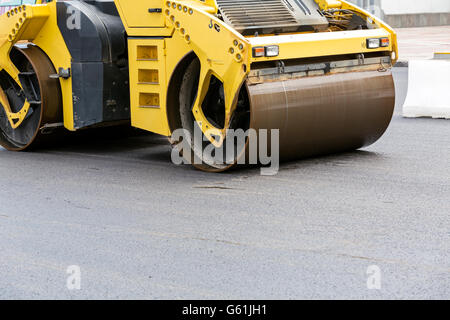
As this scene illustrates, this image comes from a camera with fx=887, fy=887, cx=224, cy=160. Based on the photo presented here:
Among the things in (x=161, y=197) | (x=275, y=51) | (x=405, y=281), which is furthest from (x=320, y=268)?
(x=275, y=51)

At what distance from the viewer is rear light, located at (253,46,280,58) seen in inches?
286

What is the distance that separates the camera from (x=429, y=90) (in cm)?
1146

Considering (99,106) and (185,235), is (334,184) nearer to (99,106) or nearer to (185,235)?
(185,235)

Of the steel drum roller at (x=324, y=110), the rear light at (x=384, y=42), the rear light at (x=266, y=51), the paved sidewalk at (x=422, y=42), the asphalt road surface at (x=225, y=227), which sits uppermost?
the rear light at (x=266, y=51)

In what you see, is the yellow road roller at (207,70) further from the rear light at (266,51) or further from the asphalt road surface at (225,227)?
the asphalt road surface at (225,227)

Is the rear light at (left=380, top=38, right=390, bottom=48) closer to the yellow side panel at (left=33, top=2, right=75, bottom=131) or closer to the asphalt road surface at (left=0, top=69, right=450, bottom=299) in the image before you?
the asphalt road surface at (left=0, top=69, right=450, bottom=299)

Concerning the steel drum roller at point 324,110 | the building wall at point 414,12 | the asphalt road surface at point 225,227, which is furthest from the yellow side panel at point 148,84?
the building wall at point 414,12

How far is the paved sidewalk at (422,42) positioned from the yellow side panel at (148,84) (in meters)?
12.0

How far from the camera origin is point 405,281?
478 cm

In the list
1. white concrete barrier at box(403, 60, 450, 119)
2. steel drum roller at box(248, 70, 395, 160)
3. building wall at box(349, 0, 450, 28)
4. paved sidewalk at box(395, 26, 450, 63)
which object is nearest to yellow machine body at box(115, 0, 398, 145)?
steel drum roller at box(248, 70, 395, 160)

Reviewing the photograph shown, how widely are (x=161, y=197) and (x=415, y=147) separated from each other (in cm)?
327

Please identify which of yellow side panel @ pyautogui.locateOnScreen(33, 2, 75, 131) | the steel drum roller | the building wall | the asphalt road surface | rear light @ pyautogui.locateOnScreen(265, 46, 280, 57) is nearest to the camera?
the asphalt road surface

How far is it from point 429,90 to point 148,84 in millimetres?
4702

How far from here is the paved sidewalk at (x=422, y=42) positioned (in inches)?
826
